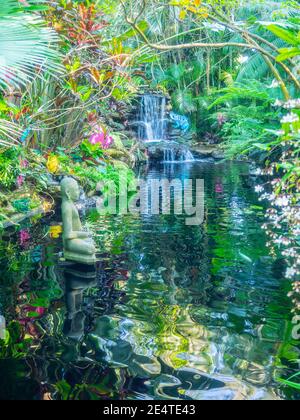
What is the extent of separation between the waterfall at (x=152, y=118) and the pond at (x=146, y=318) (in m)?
15.3

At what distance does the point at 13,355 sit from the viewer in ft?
10.4

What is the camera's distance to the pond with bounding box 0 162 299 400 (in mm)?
2842

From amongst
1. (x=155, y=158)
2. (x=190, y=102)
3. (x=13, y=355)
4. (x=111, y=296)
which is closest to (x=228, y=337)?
(x=111, y=296)

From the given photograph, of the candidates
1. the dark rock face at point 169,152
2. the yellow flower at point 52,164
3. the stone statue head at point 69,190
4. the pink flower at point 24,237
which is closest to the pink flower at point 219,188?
the yellow flower at point 52,164

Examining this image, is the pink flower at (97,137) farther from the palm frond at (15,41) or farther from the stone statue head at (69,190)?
the palm frond at (15,41)

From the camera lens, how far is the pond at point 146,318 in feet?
9.32

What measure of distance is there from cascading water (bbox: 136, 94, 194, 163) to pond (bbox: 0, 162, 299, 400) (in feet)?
45.7

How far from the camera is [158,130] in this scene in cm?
2248

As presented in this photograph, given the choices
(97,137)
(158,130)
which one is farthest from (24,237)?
(158,130)

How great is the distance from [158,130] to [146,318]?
19.3m

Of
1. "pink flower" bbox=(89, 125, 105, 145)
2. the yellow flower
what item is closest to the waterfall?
"pink flower" bbox=(89, 125, 105, 145)

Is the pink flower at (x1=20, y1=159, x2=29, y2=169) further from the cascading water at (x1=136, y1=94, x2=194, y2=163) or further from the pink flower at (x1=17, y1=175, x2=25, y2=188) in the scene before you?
the cascading water at (x1=136, y1=94, x2=194, y2=163)
